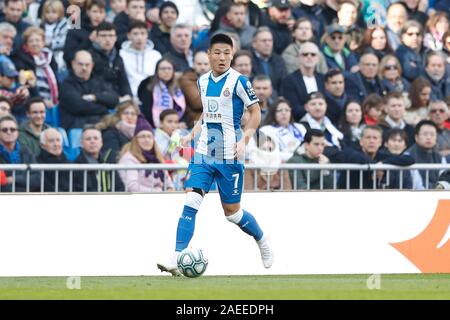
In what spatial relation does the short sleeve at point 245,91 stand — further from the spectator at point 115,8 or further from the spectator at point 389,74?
the spectator at point 389,74

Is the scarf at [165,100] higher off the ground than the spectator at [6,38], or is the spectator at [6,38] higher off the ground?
the spectator at [6,38]

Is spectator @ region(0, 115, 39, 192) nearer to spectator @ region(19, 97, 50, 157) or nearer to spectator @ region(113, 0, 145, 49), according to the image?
spectator @ region(19, 97, 50, 157)

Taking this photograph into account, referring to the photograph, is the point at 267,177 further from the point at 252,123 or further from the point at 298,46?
the point at 298,46

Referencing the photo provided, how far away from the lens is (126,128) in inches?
701

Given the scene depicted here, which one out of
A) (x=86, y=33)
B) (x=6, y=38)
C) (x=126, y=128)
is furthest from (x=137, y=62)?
(x=6, y=38)

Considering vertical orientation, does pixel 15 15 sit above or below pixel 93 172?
above

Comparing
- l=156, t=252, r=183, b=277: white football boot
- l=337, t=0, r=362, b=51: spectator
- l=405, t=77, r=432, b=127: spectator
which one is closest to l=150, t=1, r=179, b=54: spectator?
l=337, t=0, r=362, b=51: spectator

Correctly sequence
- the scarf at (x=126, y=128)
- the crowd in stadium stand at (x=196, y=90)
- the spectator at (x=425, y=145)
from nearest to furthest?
1. the crowd in stadium stand at (x=196, y=90)
2. the scarf at (x=126, y=128)
3. the spectator at (x=425, y=145)

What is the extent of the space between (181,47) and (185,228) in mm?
5917

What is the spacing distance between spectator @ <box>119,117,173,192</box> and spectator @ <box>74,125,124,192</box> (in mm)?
164

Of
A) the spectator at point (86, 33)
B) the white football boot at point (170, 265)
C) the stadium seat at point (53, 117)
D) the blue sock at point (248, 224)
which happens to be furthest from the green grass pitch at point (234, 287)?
the spectator at point (86, 33)

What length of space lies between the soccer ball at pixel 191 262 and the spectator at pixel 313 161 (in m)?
2.78

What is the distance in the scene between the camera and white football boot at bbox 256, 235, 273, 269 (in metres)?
14.5

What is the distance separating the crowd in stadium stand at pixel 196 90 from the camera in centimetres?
1686
